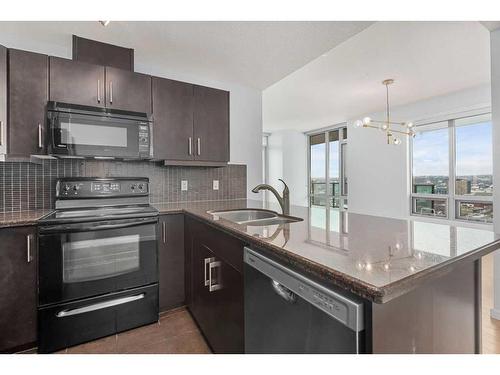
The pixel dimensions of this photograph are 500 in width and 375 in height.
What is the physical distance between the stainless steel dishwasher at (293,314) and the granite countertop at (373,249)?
5 centimetres

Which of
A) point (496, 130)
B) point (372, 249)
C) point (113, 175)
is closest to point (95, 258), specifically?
point (113, 175)

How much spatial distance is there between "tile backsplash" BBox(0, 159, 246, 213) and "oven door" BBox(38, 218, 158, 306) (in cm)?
64

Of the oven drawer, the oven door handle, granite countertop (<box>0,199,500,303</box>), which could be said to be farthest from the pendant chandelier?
the oven drawer

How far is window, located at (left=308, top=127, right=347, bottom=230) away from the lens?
6.43 metres

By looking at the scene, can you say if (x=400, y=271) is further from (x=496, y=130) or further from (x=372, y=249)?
(x=496, y=130)

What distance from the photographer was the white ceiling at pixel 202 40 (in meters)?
1.95

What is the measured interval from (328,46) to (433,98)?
10.8 feet

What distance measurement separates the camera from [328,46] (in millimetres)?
2260

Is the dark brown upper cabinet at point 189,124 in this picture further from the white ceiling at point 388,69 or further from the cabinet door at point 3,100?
the white ceiling at point 388,69

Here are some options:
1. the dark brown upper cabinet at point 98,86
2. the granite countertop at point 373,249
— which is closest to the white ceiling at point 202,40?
the dark brown upper cabinet at point 98,86

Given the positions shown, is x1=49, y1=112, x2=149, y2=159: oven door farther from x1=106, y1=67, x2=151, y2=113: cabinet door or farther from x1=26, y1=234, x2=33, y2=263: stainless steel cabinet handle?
x1=26, y1=234, x2=33, y2=263: stainless steel cabinet handle
